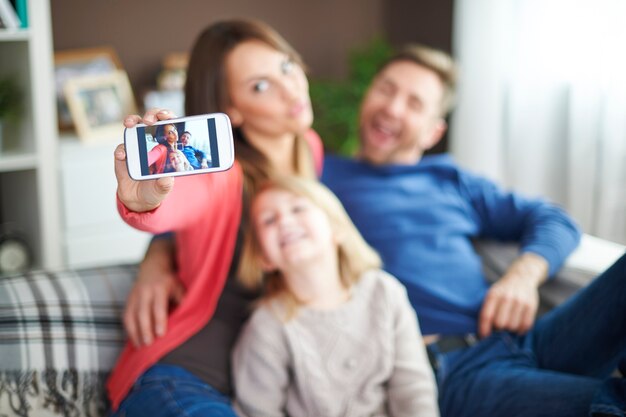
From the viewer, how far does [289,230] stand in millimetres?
1442

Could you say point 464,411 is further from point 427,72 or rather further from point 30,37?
point 30,37

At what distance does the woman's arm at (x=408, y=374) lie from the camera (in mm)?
1384

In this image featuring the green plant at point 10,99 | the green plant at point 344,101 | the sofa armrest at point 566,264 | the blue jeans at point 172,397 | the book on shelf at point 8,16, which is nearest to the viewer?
the blue jeans at point 172,397

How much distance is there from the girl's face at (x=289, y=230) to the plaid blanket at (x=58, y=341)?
0.38 metres

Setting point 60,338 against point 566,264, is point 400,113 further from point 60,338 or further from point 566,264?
point 60,338

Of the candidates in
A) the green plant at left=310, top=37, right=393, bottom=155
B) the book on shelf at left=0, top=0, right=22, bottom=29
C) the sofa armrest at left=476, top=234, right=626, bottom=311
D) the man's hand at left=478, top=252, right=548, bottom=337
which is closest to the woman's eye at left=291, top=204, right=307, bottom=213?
the man's hand at left=478, top=252, right=548, bottom=337

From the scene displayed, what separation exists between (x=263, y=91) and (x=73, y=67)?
1592 millimetres

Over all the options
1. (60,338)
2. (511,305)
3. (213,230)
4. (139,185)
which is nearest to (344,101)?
(511,305)

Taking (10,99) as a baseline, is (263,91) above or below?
above

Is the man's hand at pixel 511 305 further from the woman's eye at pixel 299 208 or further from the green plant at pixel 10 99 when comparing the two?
the green plant at pixel 10 99

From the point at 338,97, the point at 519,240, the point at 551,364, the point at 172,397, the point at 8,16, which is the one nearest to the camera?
the point at 172,397

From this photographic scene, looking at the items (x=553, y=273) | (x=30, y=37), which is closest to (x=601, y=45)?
(x=553, y=273)

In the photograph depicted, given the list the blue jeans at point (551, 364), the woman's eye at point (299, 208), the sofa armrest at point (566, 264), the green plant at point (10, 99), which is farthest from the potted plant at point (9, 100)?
the blue jeans at point (551, 364)

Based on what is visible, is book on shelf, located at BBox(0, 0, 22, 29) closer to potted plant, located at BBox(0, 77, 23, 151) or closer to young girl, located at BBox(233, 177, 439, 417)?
potted plant, located at BBox(0, 77, 23, 151)
